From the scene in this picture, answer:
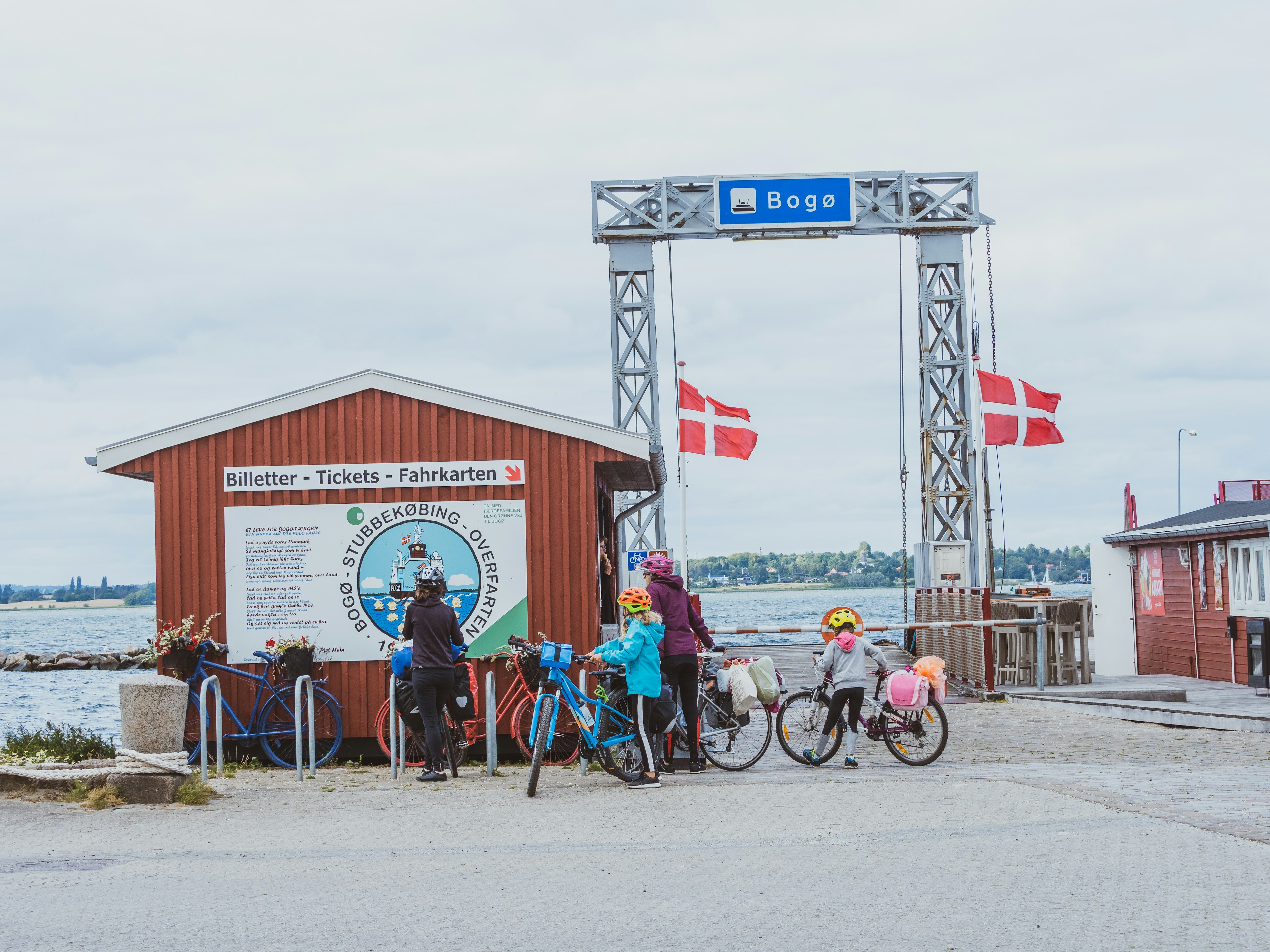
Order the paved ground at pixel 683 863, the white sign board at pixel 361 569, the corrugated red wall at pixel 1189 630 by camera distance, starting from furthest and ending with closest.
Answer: the corrugated red wall at pixel 1189 630 < the white sign board at pixel 361 569 < the paved ground at pixel 683 863

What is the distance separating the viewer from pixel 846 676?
11477mm

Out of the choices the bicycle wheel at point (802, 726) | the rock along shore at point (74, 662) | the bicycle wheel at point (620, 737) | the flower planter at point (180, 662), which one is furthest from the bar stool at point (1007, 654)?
the rock along shore at point (74, 662)

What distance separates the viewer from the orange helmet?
1073cm

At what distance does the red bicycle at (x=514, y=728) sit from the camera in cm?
1220

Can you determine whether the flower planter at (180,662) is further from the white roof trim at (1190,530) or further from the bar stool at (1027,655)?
the white roof trim at (1190,530)

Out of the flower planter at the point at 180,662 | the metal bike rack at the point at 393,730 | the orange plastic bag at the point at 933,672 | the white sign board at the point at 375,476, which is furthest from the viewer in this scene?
the white sign board at the point at 375,476

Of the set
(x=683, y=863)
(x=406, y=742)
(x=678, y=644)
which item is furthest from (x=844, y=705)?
(x=683, y=863)

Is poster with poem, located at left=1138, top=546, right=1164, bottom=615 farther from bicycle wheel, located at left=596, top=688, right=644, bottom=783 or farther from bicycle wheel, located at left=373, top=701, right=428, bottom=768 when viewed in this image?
bicycle wheel, located at left=373, top=701, right=428, bottom=768

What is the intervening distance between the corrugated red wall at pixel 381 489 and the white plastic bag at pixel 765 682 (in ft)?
7.16

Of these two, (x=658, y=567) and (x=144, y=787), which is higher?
(x=658, y=567)

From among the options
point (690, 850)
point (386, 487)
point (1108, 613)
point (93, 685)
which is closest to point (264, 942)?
point (690, 850)

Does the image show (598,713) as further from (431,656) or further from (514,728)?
(514,728)

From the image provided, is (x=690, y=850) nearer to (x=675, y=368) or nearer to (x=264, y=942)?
(x=264, y=942)

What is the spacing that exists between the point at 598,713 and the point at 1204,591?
42.3 feet
